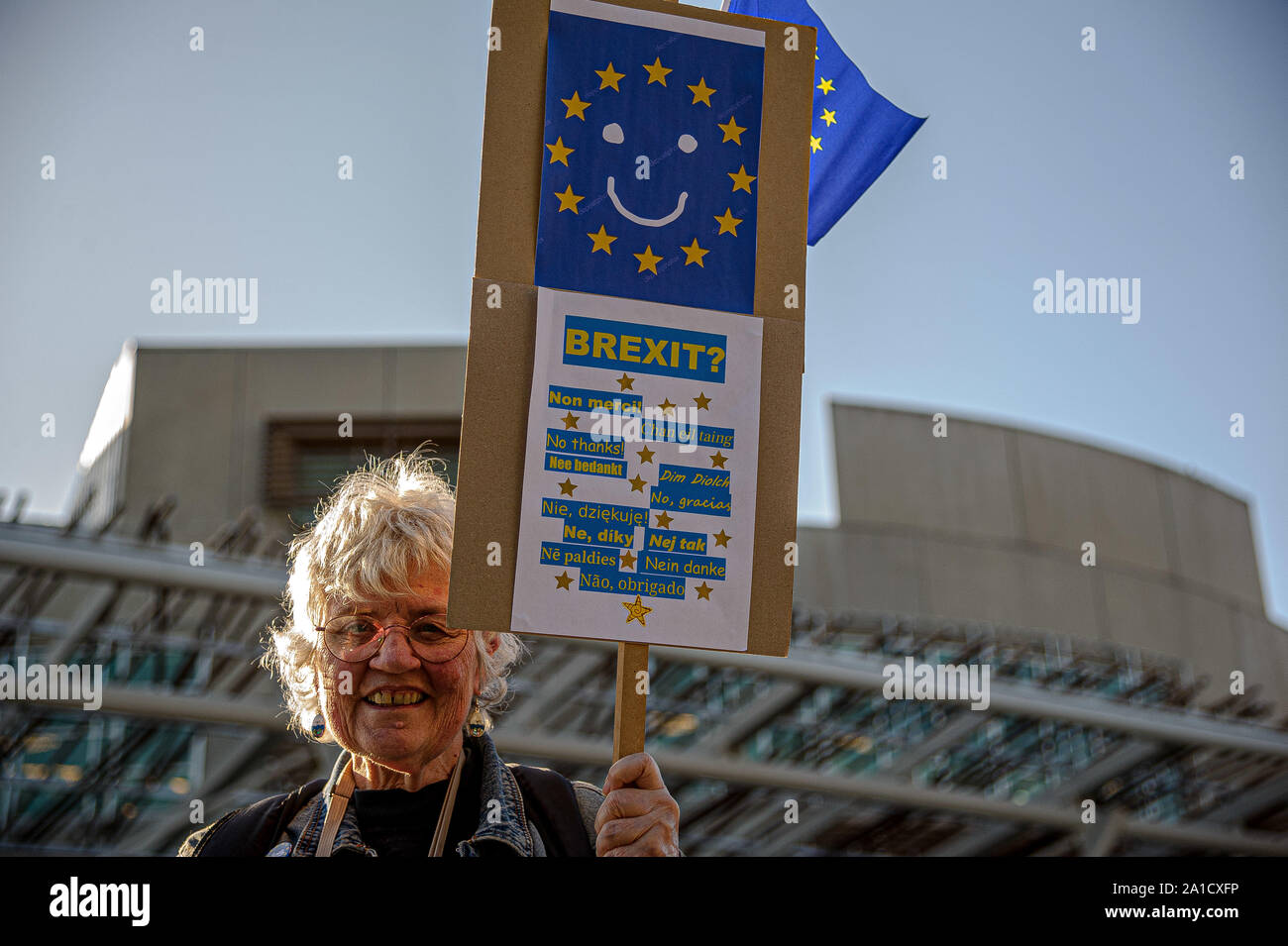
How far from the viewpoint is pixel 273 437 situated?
68.7ft

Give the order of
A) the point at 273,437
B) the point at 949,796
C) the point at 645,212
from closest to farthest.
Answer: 1. the point at 645,212
2. the point at 949,796
3. the point at 273,437

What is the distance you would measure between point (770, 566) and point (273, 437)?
772 inches

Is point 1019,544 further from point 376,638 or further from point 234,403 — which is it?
point 376,638

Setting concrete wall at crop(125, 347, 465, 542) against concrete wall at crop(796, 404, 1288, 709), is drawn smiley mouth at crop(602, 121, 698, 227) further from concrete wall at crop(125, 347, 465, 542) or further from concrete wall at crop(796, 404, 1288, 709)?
concrete wall at crop(796, 404, 1288, 709)

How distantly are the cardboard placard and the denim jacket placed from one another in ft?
2.03

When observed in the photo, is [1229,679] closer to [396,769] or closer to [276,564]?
[276,564]

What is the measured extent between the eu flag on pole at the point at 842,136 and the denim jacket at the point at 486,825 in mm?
1879

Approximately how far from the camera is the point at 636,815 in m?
2.34

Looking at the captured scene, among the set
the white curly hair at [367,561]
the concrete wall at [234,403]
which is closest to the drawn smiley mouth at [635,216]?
the white curly hair at [367,561]

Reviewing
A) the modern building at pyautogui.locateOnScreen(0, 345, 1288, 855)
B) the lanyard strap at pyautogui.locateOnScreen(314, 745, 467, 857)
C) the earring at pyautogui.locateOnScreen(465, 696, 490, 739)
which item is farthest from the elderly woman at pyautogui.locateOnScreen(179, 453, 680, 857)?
the modern building at pyautogui.locateOnScreen(0, 345, 1288, 855)

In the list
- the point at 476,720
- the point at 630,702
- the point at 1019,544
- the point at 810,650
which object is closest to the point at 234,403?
the point at 810,650

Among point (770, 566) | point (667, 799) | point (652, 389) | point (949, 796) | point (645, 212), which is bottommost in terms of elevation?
point (949, 796)
